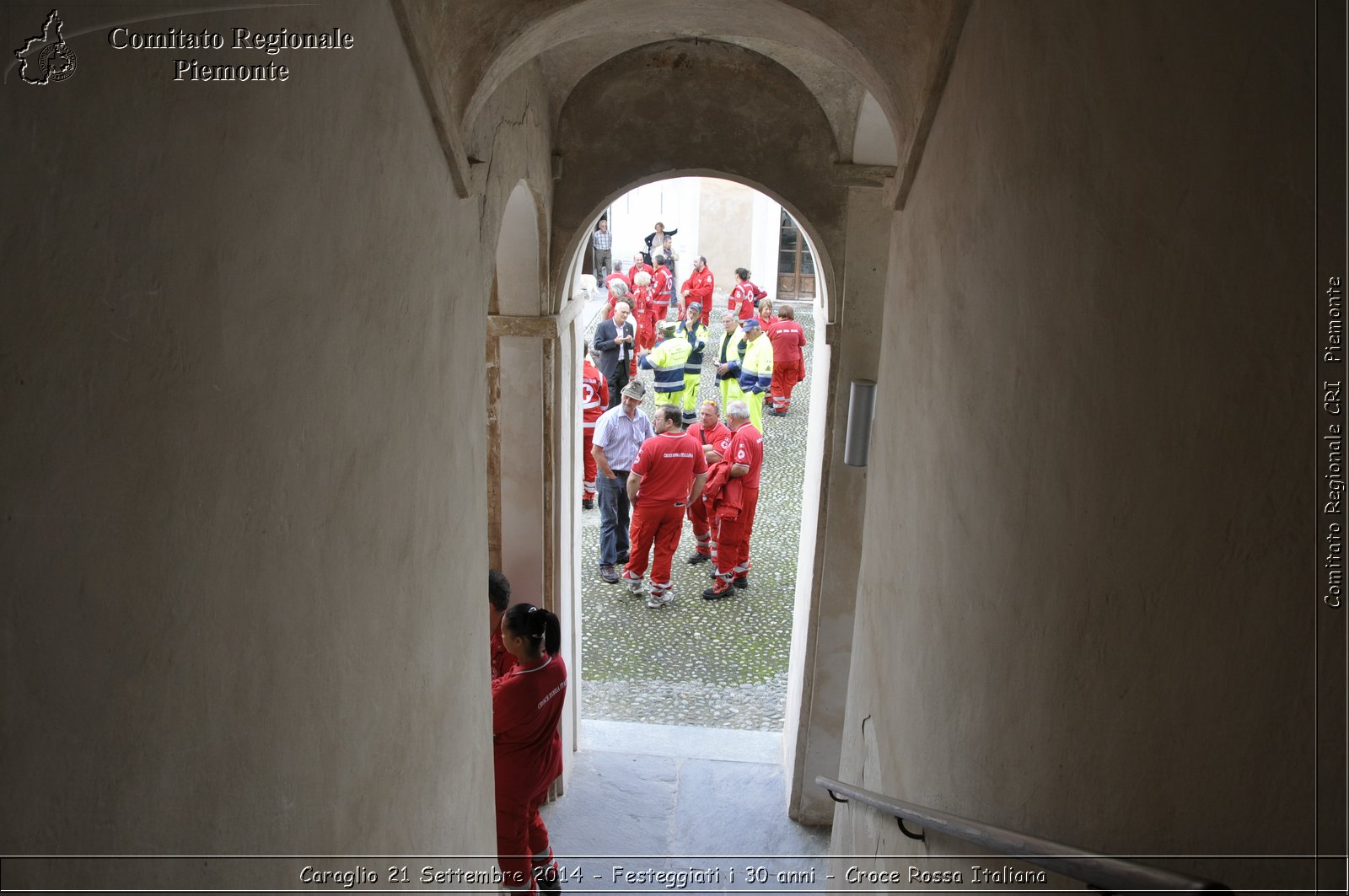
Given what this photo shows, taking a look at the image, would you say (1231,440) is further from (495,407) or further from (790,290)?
(790,290)

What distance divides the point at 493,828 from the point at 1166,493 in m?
3.54

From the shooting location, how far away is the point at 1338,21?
3.53 feet

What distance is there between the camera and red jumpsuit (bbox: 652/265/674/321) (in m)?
→ 17.4

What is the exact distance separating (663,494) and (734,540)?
0.78m

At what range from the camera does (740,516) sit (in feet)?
28.3

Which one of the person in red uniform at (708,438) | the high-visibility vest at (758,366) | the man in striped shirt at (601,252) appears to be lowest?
the person in red uniform at (708,438)

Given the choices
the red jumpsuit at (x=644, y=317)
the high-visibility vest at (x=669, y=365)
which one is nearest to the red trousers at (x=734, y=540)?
the high-visibility vest at (x=669, y=365)

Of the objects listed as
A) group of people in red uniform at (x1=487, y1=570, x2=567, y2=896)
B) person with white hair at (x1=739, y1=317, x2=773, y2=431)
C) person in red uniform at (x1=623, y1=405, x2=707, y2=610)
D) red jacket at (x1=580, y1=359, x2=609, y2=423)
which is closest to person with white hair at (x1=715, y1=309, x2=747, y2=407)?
person with white hair at (x1=739, y1=317, x2=773, y2=431)

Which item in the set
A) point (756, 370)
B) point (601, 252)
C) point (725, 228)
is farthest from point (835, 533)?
point (725, 228)

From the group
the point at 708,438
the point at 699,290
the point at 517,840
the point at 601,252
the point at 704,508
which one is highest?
the point at 601,252

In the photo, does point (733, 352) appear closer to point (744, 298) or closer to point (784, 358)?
point (784, 358)

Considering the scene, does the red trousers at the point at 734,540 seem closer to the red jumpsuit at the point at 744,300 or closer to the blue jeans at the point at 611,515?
the blue jeans at the point at 611,515

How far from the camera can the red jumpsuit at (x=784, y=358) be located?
13891mm

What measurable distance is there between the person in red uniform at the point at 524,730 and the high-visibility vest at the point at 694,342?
8.22 meters
